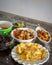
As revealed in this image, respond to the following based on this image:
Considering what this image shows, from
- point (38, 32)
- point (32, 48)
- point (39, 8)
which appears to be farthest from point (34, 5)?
point (32, 48)

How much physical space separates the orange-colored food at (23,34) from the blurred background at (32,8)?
887 millimetres

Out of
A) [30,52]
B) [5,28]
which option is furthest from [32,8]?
[30,52]

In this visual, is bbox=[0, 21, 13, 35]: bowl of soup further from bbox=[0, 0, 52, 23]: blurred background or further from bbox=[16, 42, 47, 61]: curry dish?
bbox=[0, 0, 52, 23]: blurred background

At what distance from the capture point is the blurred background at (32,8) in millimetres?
1878

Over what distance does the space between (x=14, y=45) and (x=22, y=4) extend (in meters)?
1.10

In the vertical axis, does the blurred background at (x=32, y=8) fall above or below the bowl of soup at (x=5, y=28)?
below

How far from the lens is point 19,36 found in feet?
3.28

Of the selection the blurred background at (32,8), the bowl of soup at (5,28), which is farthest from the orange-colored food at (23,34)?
the blurred background at (32,8)

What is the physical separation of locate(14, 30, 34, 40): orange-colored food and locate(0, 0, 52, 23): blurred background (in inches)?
34.9

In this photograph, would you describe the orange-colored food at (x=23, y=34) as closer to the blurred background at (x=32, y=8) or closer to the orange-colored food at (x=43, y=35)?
the orange-colored food at (x=43, y=35)

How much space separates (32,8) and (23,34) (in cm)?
98

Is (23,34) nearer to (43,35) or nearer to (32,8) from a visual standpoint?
(43,35)

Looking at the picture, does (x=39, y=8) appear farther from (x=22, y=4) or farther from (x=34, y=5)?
(x=22, y=4)

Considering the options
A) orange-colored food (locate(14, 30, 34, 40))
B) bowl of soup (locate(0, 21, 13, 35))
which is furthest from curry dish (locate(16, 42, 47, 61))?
bowl of soup (locate(0, 21, 13, 35))
